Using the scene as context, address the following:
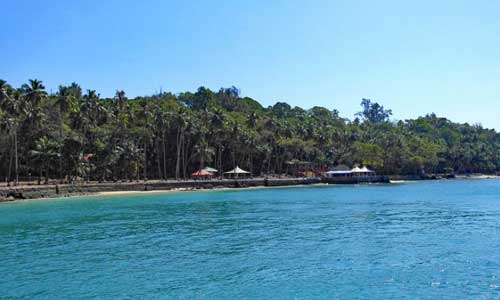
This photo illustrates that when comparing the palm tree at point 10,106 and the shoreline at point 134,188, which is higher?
the palm tree at point 10,106

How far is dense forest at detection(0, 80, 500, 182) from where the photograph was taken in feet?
234

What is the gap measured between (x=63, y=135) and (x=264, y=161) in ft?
154

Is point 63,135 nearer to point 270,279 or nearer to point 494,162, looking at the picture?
point 270,279

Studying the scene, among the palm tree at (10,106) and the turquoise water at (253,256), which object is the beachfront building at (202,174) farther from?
the turquoise water at (253,256)

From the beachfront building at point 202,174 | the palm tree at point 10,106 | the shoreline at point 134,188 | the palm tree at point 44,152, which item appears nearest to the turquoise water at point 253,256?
the shoreline at point 134,188

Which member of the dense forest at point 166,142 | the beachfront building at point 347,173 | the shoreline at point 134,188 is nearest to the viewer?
the shoreline at point 134,188

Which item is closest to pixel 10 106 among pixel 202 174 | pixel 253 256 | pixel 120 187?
pixel 120 187

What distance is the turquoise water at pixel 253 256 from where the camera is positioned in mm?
17156

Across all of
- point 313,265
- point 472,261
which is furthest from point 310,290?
point 472,261

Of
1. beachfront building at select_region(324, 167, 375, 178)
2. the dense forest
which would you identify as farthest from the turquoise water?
beachfront building at select_region(324, 167, 375, 178)

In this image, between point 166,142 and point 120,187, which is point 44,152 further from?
point 166,142

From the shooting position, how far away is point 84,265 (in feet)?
70.7

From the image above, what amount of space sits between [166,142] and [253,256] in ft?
254

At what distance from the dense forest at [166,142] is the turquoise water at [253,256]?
108 ft
